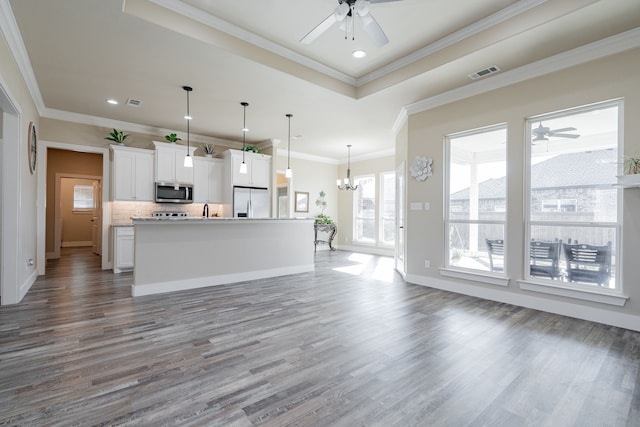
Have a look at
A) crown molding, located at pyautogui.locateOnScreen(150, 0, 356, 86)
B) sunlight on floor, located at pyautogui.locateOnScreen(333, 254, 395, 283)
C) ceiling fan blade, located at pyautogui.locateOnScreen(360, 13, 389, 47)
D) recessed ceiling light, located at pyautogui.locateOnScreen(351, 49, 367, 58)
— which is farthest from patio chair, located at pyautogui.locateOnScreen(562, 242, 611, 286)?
crown molding, located at pyautogui.locateOnScreen(150, 0, 356, 86)

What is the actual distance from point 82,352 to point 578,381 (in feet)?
12.1

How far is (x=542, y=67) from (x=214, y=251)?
4.97 meters

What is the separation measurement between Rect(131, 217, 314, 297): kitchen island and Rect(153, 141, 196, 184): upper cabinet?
7.71 feet

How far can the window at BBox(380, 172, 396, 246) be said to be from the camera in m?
8.37

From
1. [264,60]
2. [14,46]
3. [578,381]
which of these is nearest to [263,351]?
[578,381]

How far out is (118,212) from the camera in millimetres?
6109

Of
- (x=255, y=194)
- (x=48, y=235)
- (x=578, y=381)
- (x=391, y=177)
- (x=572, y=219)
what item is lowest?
(x=578, y=381)

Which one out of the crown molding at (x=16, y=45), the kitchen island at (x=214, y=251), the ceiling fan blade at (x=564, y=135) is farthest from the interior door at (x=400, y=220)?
the crown molding at (x=16, y=45)

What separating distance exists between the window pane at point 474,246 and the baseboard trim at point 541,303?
30cm

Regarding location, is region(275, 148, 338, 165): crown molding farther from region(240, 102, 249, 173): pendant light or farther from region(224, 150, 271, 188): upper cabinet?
region(240, 102, 249, 173): pendant light

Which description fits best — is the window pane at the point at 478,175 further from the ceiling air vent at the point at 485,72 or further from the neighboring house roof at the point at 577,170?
the ceiling air vent at the point at 485,72

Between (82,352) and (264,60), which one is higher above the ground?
(264,60)

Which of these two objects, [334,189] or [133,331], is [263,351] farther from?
[334,189]

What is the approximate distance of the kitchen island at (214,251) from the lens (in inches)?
162
